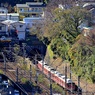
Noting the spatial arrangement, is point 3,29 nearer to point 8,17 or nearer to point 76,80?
point 8,17

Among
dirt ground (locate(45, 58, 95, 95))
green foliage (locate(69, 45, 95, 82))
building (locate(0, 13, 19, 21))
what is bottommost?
dirt ground (locate(45, 58, 95, 95))

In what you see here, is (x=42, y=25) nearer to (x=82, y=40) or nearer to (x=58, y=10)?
(x=58, y=10)

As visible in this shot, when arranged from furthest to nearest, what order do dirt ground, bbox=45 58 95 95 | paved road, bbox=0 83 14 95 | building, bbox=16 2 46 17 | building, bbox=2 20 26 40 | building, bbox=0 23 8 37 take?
1. building, bbox=16 2 46 17
2. building, bbox=0 23 8 37
3. building, bbox=2 20 26 40
4. dirt ground, bbox=45 58 95 95
5. paved road, bbox=0 83 14 95

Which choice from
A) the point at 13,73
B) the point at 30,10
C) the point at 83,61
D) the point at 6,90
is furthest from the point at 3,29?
the point at 6,90

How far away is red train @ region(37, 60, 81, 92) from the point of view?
14933 mm

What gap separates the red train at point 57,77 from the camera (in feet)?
49.0

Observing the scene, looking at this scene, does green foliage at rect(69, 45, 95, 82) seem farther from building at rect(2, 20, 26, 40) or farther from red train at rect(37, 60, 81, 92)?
building at rect(2, 20, 26, 40)

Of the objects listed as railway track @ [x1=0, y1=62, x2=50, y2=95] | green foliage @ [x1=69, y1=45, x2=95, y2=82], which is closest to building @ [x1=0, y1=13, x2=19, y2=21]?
railway track @ [x1=0, y1=62, x2=50, y2=95]

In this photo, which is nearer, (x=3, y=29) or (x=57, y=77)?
(x=57, y=77)

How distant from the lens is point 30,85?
14961 millimetres

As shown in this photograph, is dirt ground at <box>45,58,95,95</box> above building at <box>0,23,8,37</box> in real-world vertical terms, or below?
below

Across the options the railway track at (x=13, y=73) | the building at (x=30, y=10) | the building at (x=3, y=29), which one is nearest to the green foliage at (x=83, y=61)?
the railway track at (x=13, y=73)

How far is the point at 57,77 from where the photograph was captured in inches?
632

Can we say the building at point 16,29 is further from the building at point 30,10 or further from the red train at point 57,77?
the building at point 30,10
